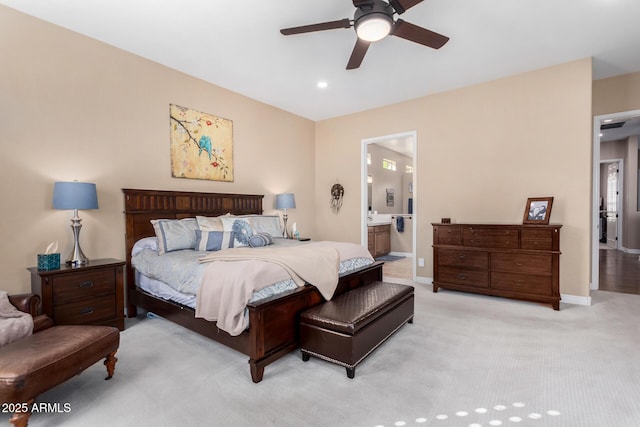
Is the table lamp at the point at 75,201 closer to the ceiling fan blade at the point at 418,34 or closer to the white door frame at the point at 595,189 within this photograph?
the ceiling fan blade at the point at 418,34

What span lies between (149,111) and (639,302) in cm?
650

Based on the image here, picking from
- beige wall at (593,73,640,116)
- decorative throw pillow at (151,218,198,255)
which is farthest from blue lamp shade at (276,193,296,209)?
beige wall at (593,73,640,116)

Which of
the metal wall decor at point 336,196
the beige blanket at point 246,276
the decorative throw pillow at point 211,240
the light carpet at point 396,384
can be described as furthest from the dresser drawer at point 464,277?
the decorative throw pillow at point 211,240

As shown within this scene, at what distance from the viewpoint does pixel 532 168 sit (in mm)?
4074

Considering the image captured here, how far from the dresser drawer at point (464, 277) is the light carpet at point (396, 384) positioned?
3.32 feet

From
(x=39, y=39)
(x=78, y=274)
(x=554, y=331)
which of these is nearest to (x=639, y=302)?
(x=554, y=331)

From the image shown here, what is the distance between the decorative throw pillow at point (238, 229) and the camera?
3612mm

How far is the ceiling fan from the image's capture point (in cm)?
223

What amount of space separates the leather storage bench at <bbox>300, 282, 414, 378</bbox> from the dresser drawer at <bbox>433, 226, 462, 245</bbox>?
1.90 metres

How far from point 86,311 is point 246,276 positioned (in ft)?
6.04

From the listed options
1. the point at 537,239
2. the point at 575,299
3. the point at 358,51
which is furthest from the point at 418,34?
the point at 575,299

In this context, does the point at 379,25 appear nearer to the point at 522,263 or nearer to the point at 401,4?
the point at 401,4

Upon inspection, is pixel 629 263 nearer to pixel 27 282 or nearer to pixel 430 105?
pixel 430 105

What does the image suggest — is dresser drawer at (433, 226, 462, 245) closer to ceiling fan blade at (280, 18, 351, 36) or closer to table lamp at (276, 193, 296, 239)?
table lamp at (276, 193, 296, 239)
